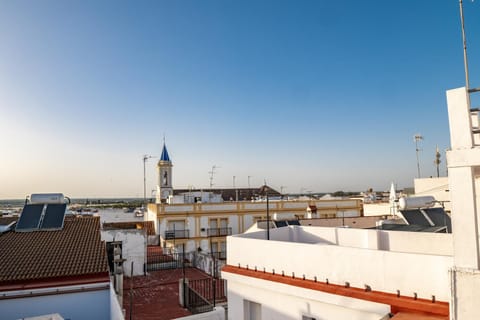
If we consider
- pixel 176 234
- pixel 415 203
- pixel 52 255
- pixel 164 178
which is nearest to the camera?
pixel 415 203

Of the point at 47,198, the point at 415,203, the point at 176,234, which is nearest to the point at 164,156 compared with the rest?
the point at 176,234

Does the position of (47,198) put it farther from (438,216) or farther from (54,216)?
(438,216)

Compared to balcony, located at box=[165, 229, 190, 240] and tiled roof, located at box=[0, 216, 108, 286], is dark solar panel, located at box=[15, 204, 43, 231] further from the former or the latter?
balcony, located at box=[165, 229, 190, 240]

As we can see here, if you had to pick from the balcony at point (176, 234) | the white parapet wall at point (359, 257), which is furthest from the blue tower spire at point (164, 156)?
the white parapet wall at point (359, 257)

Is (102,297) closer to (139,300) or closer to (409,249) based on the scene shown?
(139,300)

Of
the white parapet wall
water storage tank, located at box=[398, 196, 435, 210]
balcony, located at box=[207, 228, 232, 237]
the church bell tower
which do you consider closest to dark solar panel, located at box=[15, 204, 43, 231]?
the white parapet wall

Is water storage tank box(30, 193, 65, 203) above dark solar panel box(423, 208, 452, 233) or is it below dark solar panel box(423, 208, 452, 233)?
above

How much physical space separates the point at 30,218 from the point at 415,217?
597 inches

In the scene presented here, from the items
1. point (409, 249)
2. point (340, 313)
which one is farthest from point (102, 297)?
point (409, 249)

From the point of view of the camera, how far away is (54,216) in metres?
15.3

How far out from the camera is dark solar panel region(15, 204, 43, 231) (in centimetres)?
1448

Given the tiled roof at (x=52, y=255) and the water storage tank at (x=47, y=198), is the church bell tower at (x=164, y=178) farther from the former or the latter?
the tiled roof at (x=52, y=255)

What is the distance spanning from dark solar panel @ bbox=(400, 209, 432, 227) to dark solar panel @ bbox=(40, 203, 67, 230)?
1338 cm

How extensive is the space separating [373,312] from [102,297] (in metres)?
9.30
